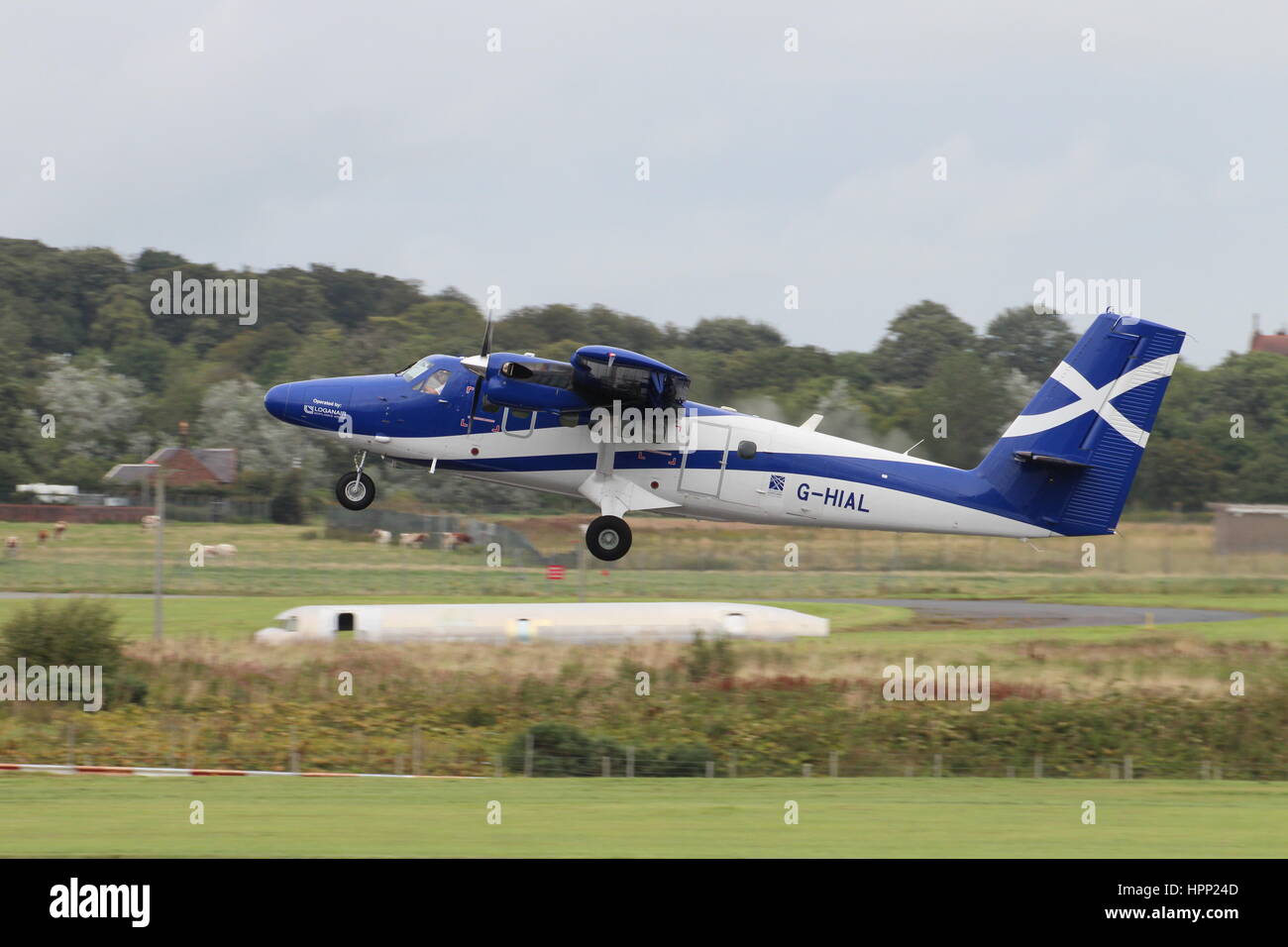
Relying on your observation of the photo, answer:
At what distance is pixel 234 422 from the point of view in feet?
201

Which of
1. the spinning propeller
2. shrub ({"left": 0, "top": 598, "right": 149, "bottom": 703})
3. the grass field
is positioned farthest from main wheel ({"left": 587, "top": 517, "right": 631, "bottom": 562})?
the grass field

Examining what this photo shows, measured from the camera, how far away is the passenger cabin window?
25.4m

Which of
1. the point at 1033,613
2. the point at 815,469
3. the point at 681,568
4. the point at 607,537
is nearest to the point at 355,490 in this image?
the point at 607,537

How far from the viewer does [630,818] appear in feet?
81.6

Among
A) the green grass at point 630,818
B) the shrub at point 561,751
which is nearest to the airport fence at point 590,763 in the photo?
the shrub at point 561,751

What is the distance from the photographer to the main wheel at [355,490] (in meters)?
25.7

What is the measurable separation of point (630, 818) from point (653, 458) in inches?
236

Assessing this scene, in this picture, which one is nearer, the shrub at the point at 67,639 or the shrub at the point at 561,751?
the shrub at the point at 561,751

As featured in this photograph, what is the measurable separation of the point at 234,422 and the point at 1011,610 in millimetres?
31354

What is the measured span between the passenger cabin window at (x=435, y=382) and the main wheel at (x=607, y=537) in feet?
11.3

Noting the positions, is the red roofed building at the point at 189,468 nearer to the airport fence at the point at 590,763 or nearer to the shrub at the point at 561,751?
the airport fence at the point at 590,763

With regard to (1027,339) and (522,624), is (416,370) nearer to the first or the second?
(522,624)
